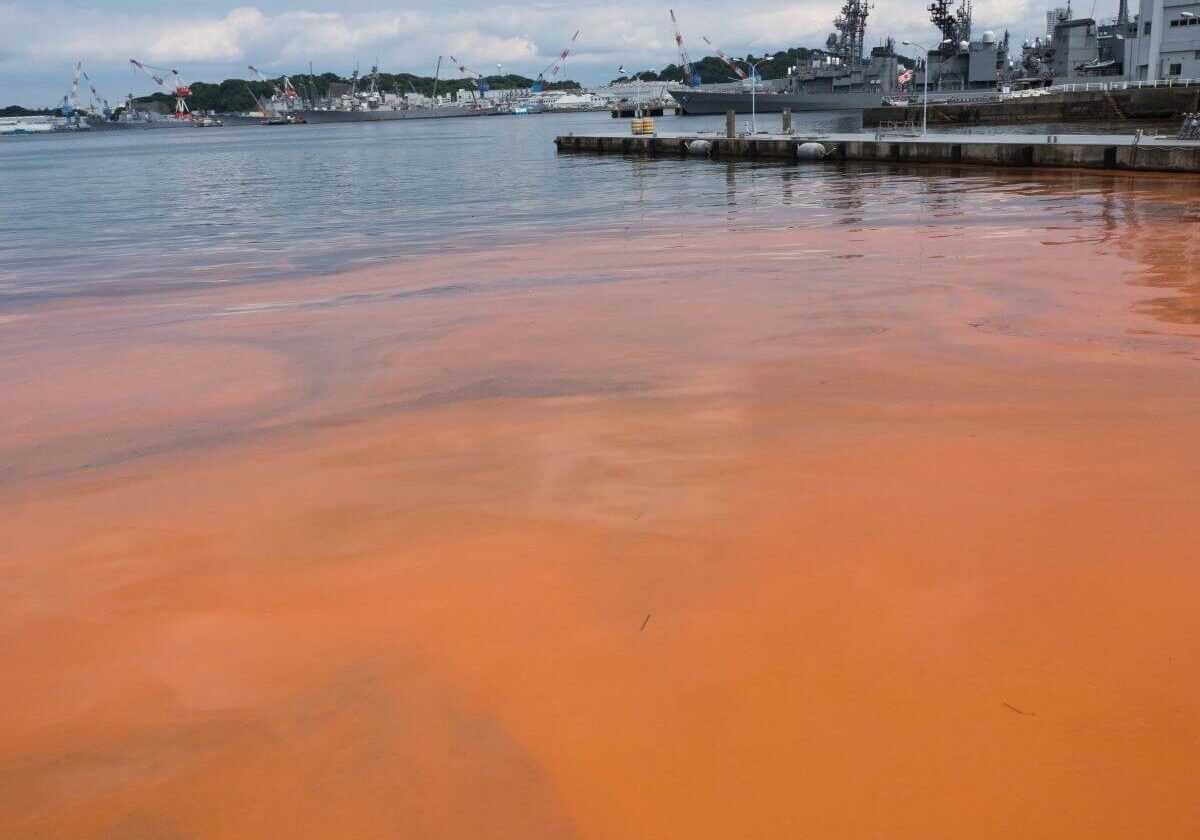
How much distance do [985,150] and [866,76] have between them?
8535 cm

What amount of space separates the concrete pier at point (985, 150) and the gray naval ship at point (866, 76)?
45.2 meters

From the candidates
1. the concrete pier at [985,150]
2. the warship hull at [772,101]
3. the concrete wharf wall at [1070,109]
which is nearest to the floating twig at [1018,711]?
the concrete pier at [985,150]

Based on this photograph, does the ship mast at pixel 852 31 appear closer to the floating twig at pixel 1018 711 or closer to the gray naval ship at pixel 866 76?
the gray naval ship at pixel 866 76

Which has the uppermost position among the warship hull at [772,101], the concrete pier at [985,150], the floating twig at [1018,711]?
the warship hull at [772,101]

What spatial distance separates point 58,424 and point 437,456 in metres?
3.31

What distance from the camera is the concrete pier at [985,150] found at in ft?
85.1

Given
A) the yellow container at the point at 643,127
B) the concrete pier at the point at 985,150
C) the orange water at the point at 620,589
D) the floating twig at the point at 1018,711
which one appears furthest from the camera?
the yellow container at the point at 643,127

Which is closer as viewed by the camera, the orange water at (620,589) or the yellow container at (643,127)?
the orange water at (620,589)

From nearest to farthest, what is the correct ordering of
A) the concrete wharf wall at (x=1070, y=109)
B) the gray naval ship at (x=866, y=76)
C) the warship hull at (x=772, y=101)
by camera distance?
the concrete wharf wall at (x=1070, y=109) < the gray naval ship at (x=866, y=76) < the warship hull at (x=772, y=101)

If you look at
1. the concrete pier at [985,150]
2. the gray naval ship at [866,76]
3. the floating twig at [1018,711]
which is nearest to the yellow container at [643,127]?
the concrete pier at [985,150]

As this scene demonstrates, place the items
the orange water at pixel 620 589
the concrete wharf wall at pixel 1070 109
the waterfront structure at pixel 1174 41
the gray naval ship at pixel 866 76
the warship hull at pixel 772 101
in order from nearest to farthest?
the orange water at pixel 620 589 < the concrete wharf wall at pixel 1070 109 < the waterfront structure at pixel 1174 41 < the gray naval ship at pixel 866 76 < the warship hull at pixel 772 101

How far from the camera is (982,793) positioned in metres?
3.06

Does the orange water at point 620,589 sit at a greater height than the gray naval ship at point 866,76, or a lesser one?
lesser

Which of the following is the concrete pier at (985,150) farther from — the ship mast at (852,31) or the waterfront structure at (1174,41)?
the ship mast at (852,31)
